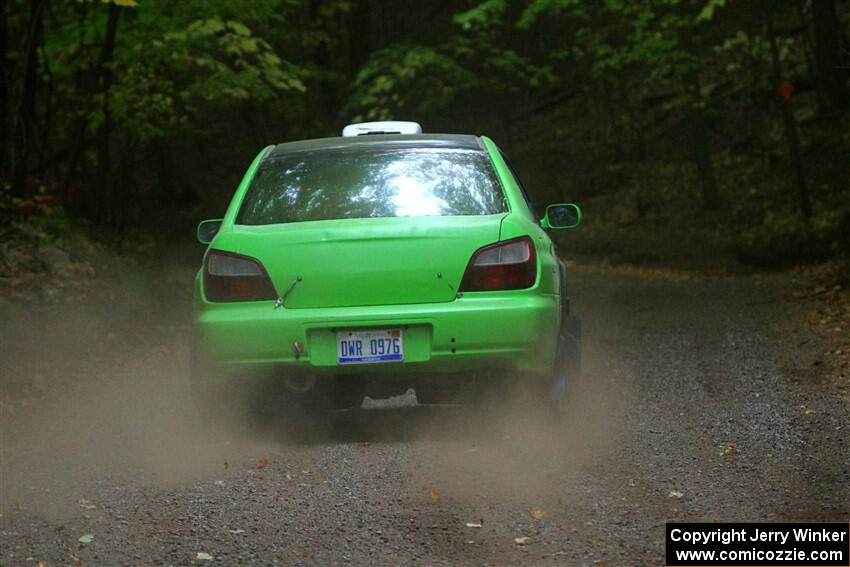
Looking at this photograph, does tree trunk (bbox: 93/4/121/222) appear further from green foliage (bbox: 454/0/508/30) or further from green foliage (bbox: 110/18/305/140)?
green foliage (bbox: 454/0/508/30)

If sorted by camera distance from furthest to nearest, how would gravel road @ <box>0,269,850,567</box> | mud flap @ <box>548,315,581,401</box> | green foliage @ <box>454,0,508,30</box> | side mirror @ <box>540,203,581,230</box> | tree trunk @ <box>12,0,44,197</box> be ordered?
green foliage @ <box>454,0,508,30</box> < tree trunk @ <box>12,0,44,197</box> < side mirror @ <box>540,203,581,230</box> < mud flap @ <box>548,315,581,401</box> < gravel road @ <box>0,269,850,567</box>

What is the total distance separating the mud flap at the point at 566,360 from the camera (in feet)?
22.7

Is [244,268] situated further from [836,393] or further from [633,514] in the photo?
[836,393]

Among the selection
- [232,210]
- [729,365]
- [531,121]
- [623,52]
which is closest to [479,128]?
[531,121]

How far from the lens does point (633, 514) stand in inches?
206

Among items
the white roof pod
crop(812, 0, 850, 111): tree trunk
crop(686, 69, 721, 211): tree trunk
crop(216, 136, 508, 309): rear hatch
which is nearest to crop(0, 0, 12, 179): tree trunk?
the white roof pod

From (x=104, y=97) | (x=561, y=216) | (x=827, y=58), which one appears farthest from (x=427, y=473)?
(x=827, y=58)

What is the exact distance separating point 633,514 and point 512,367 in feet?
4.95

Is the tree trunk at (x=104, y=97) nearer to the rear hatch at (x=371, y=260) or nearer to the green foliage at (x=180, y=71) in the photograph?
the green foliage at (x=180, y=71)

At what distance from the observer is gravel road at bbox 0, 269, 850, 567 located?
16.2ft

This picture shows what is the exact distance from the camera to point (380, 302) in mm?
6535

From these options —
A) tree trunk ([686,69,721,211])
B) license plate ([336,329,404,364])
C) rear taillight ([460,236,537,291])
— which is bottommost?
tree trunk ([686,69,721,211])

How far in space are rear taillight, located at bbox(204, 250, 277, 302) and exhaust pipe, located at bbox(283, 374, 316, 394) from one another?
46cm

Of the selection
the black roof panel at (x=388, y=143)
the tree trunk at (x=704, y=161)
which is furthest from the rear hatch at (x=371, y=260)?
the tree trunk at (x=704, y=161)
